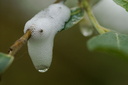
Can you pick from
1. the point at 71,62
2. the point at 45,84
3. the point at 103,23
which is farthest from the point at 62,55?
the point at 103,23

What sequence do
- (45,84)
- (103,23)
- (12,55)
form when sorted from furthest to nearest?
(45,84)
(103,23)
(12,55)

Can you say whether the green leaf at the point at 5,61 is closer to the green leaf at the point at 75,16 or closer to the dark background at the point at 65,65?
the green leaf at the point at 75,16

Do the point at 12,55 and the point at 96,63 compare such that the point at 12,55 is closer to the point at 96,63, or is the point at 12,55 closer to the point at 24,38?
the point at 24,38

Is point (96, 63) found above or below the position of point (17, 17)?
below

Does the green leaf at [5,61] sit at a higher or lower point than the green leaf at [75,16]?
higher

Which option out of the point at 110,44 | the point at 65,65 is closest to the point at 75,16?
the point at 110,44

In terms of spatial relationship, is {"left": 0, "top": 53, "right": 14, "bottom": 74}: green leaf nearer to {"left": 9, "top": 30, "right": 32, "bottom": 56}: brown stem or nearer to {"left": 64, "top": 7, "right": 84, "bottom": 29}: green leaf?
{"left": 9, "top": 30, "right": 32, "bottom": 56}: brown stem

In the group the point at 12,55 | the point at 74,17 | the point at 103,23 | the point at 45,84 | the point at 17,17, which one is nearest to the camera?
the point at 12,55

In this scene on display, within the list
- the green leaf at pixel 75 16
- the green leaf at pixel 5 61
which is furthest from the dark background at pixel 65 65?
the green leaf at pixel 5 61

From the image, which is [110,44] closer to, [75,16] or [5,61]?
[5,61]
